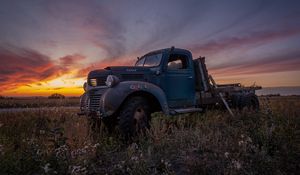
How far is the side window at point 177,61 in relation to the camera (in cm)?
809

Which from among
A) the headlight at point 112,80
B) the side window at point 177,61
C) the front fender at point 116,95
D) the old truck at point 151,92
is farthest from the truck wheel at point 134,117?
the side window at point 177,61

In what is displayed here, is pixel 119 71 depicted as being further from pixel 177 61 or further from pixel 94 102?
pixel 177 61

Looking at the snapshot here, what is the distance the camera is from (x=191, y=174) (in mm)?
3854

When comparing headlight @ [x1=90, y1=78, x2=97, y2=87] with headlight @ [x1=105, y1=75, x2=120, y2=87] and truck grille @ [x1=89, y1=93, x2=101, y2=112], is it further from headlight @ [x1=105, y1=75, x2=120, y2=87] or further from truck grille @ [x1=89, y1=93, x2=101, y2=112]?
headlight @ [x1=105, y1=75, x2=120, y2=87]

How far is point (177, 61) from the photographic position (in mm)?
8211

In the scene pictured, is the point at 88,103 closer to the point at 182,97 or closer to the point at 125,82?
the point at 125,82

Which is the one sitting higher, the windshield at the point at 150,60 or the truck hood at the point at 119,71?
the windshield at the point at 150,60

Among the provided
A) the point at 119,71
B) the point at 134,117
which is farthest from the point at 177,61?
the point at 134,117

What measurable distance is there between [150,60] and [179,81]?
3.85 feet

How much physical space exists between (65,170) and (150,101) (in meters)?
3.33

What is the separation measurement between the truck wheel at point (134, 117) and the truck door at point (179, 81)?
1.37m

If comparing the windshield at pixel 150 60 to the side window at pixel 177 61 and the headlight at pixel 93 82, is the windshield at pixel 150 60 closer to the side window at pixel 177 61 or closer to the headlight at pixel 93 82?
the side window at pixel 177 61

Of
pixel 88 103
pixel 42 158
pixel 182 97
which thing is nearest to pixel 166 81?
pixel 182 97

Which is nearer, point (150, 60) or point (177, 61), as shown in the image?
point (150, 60)
